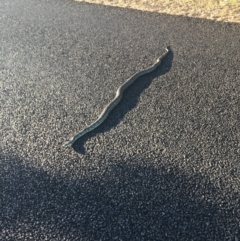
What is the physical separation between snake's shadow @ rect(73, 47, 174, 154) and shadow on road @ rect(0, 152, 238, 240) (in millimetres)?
584

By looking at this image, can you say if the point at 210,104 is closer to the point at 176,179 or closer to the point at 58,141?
the point at 176,179

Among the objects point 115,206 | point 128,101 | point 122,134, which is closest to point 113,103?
point 128,101

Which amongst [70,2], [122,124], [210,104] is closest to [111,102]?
[122,124]

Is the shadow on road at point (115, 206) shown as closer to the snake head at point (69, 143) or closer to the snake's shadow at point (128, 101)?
the snake head at point (69, 143)

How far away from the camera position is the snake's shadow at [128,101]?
4.27m

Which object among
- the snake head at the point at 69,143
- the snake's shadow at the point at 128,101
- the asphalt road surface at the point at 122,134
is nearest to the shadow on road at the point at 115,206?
the asphalt road surface at the point at 122,134

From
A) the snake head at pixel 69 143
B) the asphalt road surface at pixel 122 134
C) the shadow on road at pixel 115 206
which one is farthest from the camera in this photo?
the snake head at pixel 69 143

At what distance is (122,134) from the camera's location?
428cm

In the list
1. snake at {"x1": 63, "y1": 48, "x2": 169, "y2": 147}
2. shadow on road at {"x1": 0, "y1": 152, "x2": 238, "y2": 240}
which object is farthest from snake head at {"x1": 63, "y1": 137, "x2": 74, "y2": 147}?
shadow on road at {"x1": 0, "y1": 152, "x2": 238, "y2": 240}

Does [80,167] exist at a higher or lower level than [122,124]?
lower

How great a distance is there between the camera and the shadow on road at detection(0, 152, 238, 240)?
3088mm

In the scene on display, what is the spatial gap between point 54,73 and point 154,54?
1545 millimetres

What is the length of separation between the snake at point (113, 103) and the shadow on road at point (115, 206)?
59cm

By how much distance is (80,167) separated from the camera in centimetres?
383
